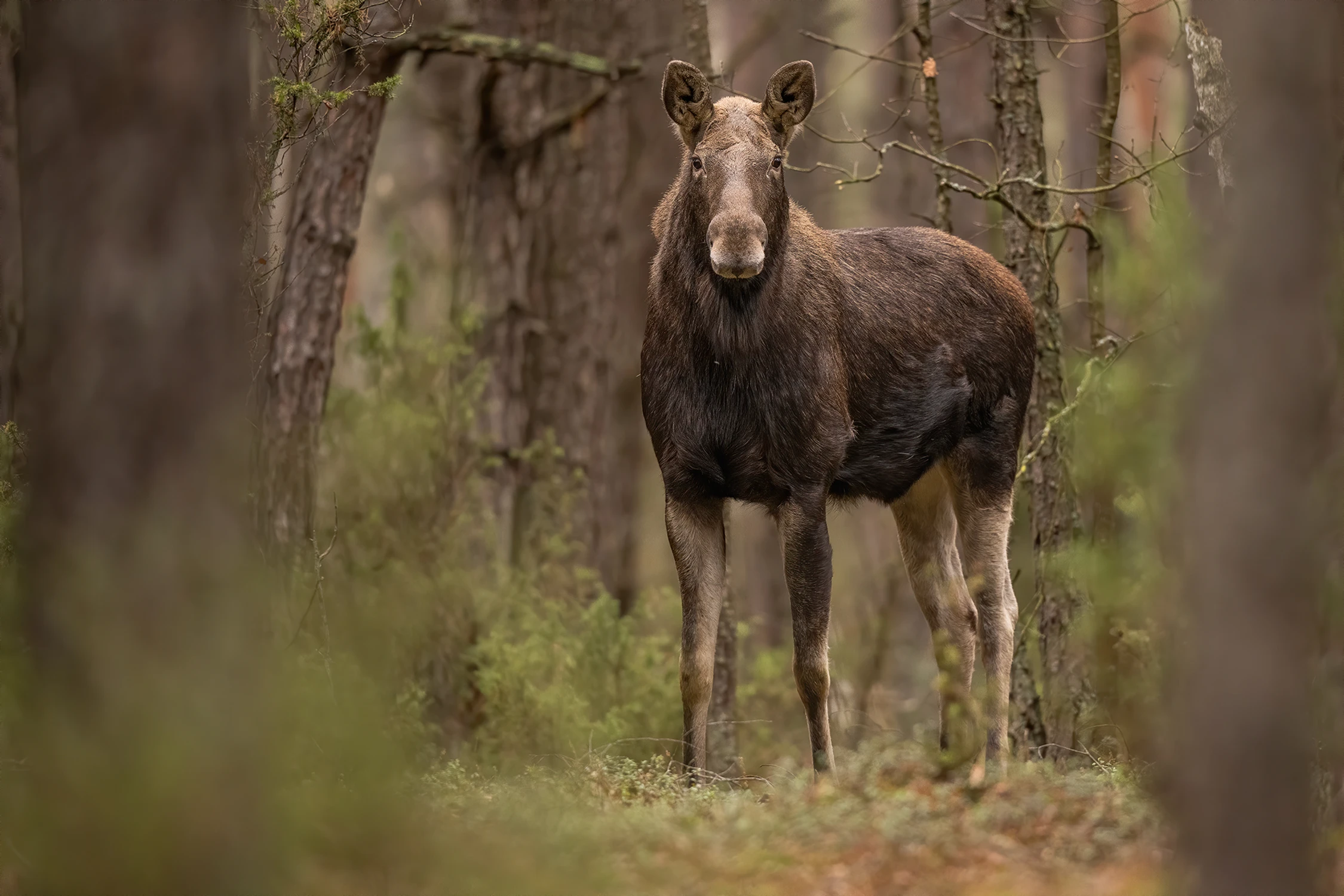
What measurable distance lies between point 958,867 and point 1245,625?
6.16ft

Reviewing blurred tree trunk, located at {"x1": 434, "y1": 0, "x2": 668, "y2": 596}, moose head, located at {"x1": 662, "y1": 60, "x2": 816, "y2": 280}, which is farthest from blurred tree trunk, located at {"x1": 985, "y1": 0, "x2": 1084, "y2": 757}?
blurred tree trunk, located at {"x1": 434, "y1": 0, "x2": 668, "y2": 596}

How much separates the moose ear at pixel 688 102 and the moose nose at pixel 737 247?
1.01m

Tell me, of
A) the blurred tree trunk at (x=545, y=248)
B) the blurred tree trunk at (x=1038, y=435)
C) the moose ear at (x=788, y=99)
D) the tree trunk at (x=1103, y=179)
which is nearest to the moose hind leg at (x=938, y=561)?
the blurred tree trunk at (x=1038, y=435)

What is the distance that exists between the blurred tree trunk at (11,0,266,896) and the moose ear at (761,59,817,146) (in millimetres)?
4324

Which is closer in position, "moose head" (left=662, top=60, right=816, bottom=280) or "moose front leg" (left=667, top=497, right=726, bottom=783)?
"moose head" (left=662, top=60, right=816, bottom=280)

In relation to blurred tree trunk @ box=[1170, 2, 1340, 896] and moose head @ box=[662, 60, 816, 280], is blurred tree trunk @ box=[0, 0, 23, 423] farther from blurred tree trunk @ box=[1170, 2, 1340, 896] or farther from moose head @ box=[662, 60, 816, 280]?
blurred tree trunk @ box=[1170, 2, 1340, 896]

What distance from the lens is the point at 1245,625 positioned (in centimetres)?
365

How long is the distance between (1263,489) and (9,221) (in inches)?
314

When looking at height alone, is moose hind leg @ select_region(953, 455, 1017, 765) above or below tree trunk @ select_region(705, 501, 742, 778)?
above

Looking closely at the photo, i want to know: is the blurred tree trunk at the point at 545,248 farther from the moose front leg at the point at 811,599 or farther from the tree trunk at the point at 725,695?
the moose front leg at the point at 811,599

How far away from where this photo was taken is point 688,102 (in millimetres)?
7719

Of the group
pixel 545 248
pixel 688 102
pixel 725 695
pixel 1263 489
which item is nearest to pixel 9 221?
pixel 688 102

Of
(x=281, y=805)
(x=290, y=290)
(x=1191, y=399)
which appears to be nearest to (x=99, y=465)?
(x=281, y=805)

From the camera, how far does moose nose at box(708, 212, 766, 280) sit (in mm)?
6715
